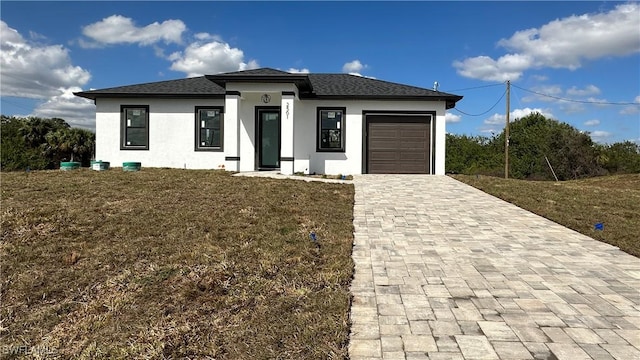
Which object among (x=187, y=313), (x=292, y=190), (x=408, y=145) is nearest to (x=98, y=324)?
(x=187, y=313)

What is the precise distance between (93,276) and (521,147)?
34474 millimetres

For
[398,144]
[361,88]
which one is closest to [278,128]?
[361,88]

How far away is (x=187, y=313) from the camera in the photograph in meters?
3.56

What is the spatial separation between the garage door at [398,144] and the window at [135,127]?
859 centimetres

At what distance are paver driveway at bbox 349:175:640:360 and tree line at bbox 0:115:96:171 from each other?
18918 mm

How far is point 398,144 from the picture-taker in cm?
1459

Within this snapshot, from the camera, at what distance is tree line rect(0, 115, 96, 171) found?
19.3 m

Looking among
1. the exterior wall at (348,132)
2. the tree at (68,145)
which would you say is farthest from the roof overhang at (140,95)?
the tree at (68,145)

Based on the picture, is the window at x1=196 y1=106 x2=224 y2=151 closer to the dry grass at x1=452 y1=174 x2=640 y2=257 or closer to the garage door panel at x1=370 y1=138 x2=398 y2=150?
the garage door panel at x1=370 y1=138 x2=398 y2=150

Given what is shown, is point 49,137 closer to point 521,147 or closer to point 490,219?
point 490,219

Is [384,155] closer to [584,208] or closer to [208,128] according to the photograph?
[208,128]

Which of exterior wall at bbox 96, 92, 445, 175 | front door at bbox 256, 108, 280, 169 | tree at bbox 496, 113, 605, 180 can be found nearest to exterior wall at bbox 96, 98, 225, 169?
exterior wall at bbox 96, 92, 445, 175

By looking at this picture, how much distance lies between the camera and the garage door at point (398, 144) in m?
14.5

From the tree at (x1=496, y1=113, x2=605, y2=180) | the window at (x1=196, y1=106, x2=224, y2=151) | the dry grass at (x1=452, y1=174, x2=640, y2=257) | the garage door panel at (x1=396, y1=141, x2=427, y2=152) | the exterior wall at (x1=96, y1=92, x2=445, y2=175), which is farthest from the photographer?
the tree at (x1=496, y1=113, x2=605, y2=180)
